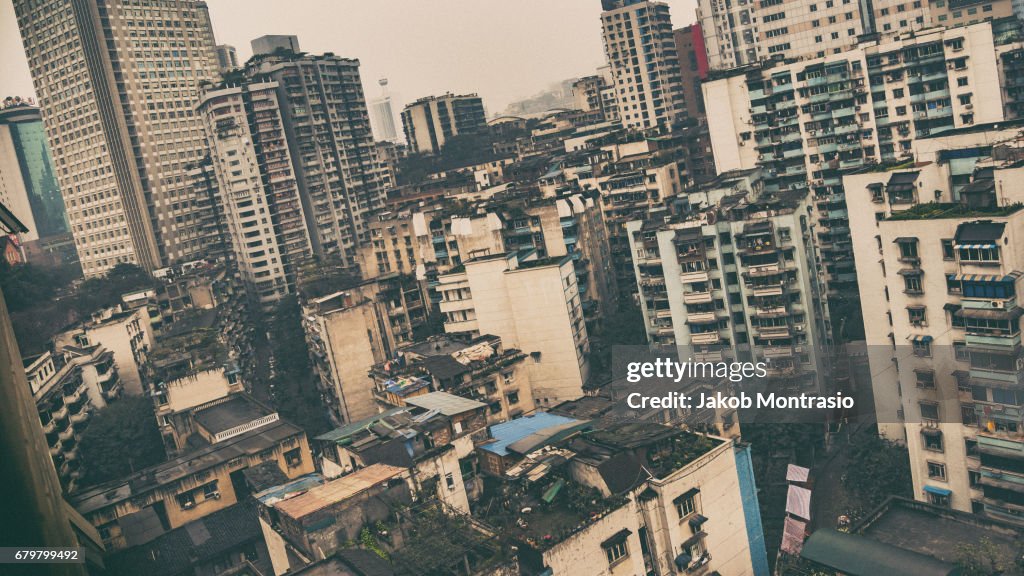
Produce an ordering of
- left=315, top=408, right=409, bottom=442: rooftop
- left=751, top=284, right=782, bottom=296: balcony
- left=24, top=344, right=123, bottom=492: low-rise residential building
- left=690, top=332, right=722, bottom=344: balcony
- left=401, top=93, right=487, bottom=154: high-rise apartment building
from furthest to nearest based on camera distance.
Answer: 1. left=401, top=93, right=487, bottom=154: high-rise apartment building
2. left=690, top=332, right=722, bottom=344: balcony
3. left=751, top=284, right=782, bottom=296: balcony
4. left=24, top=344, right=123, bottom=492: low-rise residential building
5. left=315, top=408, right=409, bottom=442: rooftop

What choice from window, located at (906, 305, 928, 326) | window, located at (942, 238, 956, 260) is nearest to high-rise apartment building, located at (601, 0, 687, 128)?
window, located at (906, 305, 928, 326)

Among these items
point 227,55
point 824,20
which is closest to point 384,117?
point 227,55

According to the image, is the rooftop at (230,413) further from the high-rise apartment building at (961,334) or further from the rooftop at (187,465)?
the high-rise apartment building at (961,334)

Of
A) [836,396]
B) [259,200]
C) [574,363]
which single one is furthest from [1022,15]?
[259,200]

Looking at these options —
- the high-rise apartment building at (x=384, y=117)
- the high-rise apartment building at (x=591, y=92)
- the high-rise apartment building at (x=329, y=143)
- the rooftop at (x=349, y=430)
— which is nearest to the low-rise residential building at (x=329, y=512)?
the rooftop at (x=349, y=430)

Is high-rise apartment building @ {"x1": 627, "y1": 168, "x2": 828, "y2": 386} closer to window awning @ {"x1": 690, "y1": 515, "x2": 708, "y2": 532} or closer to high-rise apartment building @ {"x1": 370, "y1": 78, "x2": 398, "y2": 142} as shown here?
window awning @ {"x1": 690, "y1": 515, "x2": 708, "y2": 532}

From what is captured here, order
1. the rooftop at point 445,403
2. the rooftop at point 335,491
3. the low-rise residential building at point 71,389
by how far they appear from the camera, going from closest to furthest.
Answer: the rooftop at point 335,491 < the rooftop at point 445,403 < the low-rise residential building at point 71,389
